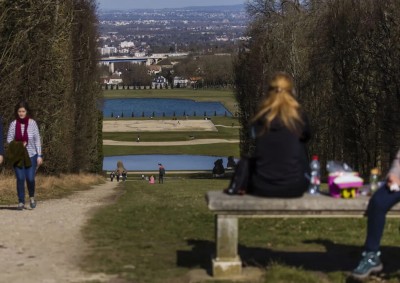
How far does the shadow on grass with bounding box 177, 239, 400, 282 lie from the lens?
8641 millimetres

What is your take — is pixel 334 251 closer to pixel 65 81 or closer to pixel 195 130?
pixel 65 81

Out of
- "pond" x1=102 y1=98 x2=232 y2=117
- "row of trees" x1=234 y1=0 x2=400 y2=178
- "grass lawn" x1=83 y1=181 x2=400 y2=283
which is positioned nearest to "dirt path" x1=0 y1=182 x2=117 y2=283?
"grass lawn" x1=83 y1=181 x2=400 y2=283

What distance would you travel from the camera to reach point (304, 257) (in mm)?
9156

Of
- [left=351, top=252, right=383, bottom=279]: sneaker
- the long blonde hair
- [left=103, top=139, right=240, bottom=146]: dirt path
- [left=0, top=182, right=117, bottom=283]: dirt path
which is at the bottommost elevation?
[left=103, top=139, right=240, bottom=146]: dirt path

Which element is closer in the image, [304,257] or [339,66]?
[304,257]

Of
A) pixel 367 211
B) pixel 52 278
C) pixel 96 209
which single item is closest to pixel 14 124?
pixel 96 209

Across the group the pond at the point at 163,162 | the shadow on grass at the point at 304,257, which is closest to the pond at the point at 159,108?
the pond at the point at 163,162

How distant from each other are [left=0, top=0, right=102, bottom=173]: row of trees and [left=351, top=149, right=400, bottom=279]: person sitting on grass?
57.5 feet

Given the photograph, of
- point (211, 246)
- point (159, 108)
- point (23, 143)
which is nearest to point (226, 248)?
point (211, 246)

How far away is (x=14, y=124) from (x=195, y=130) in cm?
8734

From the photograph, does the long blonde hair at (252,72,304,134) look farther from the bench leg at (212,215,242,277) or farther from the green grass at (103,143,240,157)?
the green grass at (103,143,240,157)

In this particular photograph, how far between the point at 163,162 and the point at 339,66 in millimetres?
31487

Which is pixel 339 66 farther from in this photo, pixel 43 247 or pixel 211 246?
pixel 43 247

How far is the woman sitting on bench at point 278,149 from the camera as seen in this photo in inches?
306
